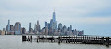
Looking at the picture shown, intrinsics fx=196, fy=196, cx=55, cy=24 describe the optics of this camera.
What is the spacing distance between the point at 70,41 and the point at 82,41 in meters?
8.09

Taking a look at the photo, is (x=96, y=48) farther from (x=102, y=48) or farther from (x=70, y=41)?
(x=70, y=41)

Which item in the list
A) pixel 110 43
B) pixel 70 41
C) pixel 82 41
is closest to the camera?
pixel 110 43

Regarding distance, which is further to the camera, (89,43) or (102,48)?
(89,43)

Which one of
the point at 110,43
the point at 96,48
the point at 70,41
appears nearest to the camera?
the point at 96,48

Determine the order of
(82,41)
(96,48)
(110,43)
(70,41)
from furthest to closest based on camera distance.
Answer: (70,41) < (82,41) < (110,43) < (96,48)

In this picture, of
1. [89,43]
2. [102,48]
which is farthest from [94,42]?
[102,48]

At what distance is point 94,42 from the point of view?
8075 cm

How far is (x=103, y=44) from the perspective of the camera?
253 ft

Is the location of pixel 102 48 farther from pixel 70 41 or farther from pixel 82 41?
pixel 70 41

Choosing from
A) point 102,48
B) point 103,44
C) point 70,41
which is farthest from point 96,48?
point 70,41

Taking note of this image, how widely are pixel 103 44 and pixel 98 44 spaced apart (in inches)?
91.9

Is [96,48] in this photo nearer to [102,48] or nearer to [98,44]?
[102,48]

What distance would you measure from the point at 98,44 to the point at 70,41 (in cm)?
1705

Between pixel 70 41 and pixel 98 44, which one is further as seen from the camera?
pixel 70 41
